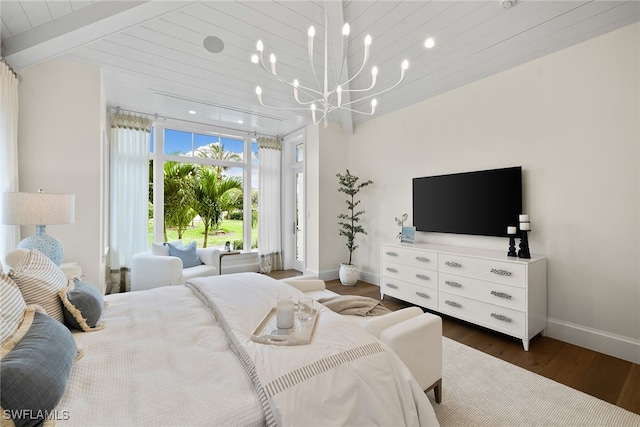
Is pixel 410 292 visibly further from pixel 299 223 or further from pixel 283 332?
→ pixel 299 223

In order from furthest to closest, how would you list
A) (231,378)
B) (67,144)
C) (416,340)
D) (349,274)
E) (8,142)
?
(349,274) → (67,144) → (8,142) → (416,340) → (231,378)

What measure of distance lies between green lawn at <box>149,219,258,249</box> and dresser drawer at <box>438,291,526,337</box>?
12.1 feet

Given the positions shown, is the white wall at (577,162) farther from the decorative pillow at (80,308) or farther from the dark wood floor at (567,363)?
the decorative pillow at (80,308)

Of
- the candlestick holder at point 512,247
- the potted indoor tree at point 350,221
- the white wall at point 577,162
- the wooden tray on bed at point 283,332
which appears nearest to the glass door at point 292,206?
the potted indoor tree at point 350,221

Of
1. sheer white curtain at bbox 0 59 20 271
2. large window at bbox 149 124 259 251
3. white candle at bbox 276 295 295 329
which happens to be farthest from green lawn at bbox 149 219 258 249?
white candle at bbox 276 295 295 329

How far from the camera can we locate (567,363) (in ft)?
7.34

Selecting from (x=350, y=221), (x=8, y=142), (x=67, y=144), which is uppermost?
(x=67, y=144)

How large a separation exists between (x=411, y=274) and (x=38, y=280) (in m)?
3.22

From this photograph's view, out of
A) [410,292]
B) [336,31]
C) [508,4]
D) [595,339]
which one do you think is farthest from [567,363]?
[336,31]

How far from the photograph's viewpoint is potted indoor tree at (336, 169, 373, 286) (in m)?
4.44

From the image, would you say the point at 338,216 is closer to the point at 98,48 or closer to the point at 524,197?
the point at 524,197

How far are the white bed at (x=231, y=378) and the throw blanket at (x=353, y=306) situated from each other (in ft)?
1.54

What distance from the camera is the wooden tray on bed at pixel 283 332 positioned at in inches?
50.1

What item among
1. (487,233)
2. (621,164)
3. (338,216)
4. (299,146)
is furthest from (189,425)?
(299,146)
